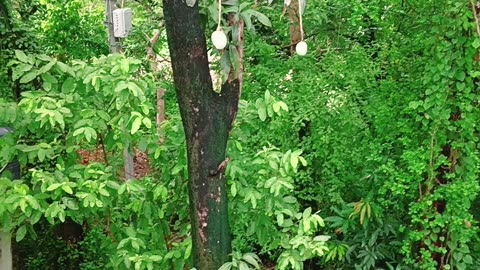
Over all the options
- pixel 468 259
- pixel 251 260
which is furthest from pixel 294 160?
pixel 468 259

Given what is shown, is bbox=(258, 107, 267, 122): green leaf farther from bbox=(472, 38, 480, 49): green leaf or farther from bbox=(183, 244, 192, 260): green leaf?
bbox=(472, 38, 480, 49): green leaf

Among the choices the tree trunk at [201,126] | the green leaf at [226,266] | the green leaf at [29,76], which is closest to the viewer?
the tree trunk at [201,126]

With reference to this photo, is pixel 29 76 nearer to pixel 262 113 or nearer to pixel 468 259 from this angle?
pixel 262 113

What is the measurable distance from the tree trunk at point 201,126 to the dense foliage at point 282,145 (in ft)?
0.28

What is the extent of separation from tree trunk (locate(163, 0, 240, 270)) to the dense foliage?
0.28ft

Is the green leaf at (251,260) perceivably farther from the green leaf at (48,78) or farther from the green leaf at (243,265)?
the green leaf at (48,78)

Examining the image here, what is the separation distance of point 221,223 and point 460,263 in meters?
1.41

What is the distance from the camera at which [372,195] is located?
2996 millimetres

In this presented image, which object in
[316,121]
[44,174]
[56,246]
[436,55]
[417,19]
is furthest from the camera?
[56,246]

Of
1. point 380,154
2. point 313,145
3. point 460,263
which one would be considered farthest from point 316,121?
point 460,263

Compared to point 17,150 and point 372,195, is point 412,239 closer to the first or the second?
point 372,195

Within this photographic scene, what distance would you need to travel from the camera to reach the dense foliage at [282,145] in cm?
201

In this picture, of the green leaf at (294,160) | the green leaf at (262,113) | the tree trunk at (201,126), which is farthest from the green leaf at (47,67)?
the green leaf at (294,160)

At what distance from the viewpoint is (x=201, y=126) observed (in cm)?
179
